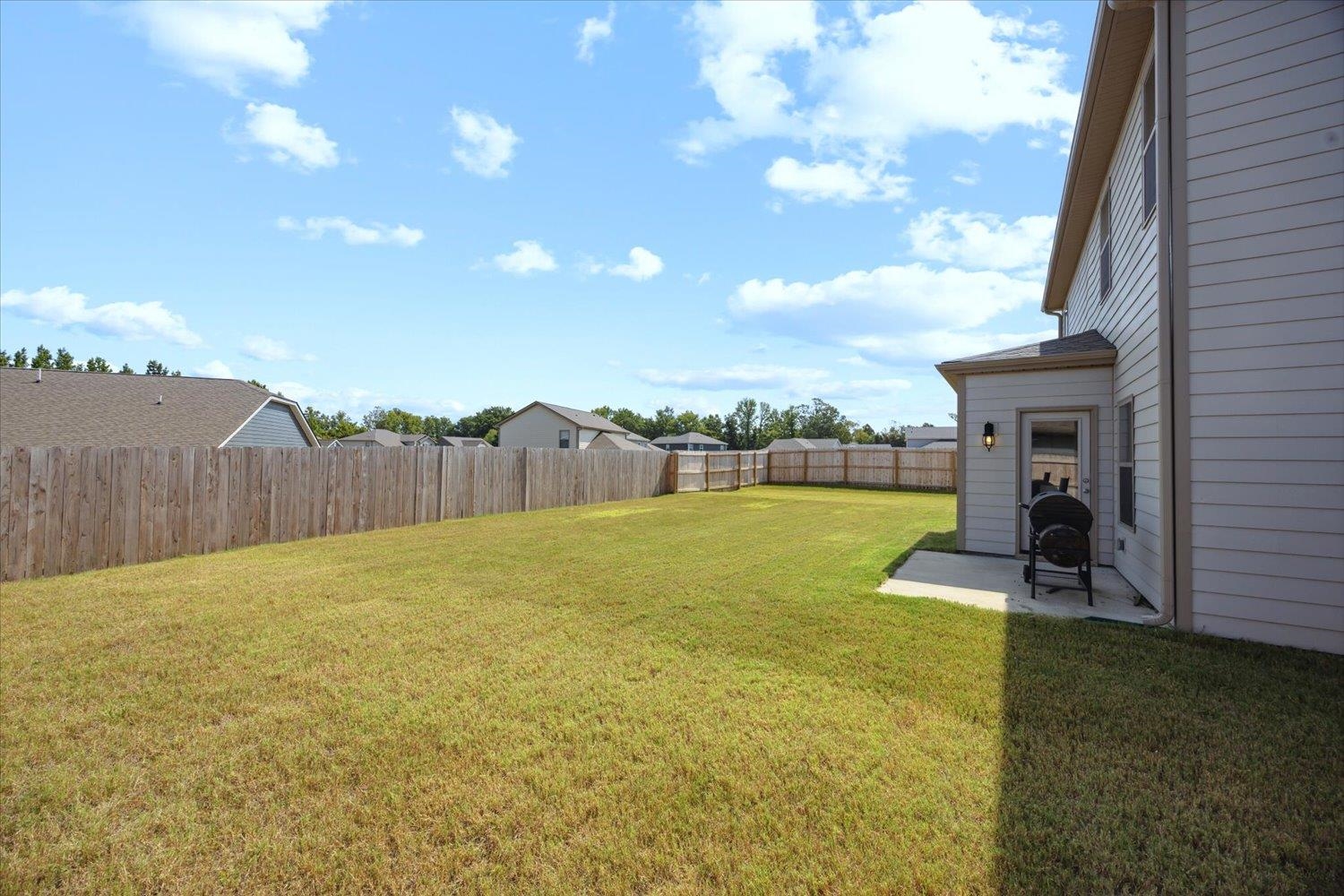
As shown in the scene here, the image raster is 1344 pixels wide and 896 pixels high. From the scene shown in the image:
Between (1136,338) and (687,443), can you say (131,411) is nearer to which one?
(1136,338)

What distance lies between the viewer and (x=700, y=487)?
61.6 feet

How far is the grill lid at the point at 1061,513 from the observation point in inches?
198

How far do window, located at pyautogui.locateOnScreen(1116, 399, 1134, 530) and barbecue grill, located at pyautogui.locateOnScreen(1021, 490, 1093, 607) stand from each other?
87 cm

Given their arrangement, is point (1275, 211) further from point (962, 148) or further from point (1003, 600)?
point (962, 148)

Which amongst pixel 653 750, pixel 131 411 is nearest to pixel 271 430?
pixel 131 411

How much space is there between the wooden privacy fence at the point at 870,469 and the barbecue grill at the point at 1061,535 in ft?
49.5

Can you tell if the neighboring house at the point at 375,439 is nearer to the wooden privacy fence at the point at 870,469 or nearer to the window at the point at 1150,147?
the wooden privacy fence at the point at 870,469

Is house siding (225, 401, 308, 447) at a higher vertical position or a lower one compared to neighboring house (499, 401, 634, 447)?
lower

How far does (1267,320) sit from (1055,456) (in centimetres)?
325

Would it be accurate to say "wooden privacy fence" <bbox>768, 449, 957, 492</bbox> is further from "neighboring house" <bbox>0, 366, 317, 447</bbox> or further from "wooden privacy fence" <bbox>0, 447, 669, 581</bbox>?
"neighboring house" <bbox>0, 366, 317, 447</bbox>

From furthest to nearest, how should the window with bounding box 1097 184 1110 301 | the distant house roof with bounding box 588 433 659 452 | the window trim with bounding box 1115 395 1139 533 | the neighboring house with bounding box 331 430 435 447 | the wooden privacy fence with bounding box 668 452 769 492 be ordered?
the neighboring house with bounding box 331 430 435 447, the distant house roof with bounding box 588 433 659 452, the wooden privacy fence with bounding box 668 452 769 492, the window with bounding box 1097 184 1110 301, the window trim with bounding box 1115 395 1139 533

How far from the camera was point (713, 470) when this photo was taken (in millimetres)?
19219

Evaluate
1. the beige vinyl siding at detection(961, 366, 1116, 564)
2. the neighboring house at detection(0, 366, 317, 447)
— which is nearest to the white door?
the beige vinyl siding at detection(961, 366, 1116, 564)

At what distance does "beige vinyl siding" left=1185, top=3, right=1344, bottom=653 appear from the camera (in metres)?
3.54
